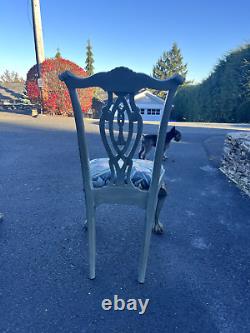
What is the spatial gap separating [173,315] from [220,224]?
4.05 ft

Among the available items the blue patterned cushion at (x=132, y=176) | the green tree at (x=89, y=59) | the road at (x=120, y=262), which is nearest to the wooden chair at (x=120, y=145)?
the blue patterned cushion at (x=132, y=176)

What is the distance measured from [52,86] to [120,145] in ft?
36.1

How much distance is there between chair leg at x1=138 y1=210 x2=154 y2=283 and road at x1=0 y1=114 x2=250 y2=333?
0.07 meters

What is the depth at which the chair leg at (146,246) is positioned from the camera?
5.08 feet

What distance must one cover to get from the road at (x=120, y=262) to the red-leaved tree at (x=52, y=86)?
28.6ft

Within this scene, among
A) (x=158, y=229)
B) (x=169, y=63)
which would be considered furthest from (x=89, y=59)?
(x=158, y=229)

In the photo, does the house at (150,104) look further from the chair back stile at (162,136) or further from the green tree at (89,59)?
the chair back stile at (162,136)

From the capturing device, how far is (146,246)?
158 centimetres

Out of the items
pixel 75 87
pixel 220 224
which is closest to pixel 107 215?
pixel 220 224

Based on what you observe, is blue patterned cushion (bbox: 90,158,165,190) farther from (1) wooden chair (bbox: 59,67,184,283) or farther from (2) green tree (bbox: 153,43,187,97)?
(2) green tree (bbox: 153,43,187,97)

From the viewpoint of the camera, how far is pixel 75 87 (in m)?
1.30

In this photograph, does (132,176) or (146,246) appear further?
(132,176)

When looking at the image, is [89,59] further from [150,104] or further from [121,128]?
[121,128]

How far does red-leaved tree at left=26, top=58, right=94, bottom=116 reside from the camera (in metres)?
11.0
